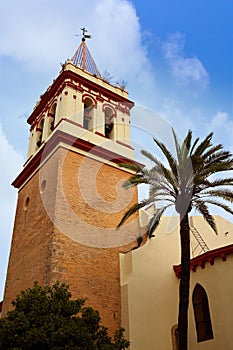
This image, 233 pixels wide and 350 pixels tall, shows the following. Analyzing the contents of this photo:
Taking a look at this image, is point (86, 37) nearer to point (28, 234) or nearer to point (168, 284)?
point (28, 234)

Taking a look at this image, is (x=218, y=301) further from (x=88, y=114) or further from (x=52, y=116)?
(x=52, y=116)

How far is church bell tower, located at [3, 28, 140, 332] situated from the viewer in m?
15.1

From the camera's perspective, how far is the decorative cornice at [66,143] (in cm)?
1816

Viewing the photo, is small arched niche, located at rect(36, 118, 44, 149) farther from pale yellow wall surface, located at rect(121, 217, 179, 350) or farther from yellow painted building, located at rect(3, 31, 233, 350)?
pale yellow wall surface, located at rect(121, 217, 179, 350)

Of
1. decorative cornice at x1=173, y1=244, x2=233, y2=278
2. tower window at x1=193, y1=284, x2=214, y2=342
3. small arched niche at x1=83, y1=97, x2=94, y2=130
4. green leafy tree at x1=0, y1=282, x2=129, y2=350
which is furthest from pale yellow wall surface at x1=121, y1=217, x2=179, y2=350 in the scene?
small arched niche at x1=83, y1=97, x2=94, y2=130

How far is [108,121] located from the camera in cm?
2186

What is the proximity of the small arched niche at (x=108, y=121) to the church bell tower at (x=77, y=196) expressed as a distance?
0.18 feet

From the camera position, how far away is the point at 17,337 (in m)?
9.68

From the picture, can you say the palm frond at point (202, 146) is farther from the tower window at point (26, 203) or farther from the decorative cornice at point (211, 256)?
the tower window at point (26, 203)

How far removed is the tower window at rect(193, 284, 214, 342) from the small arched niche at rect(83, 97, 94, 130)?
386 inches

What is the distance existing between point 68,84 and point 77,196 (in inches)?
264

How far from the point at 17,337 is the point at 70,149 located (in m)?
9.81

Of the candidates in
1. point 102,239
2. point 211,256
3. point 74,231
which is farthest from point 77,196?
point 211,256

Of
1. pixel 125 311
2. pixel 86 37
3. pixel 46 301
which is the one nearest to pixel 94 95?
pixel 86 37
